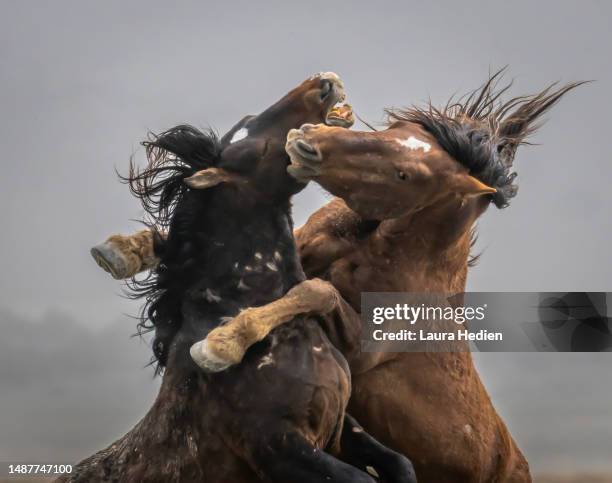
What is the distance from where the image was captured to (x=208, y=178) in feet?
17.8

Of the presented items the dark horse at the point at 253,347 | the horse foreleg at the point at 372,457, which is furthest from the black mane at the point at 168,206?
the horse foreleg at the point at 372,457

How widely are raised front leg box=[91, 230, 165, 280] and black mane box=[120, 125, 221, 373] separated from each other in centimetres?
6

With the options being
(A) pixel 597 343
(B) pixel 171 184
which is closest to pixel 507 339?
(A) pixel 597 343

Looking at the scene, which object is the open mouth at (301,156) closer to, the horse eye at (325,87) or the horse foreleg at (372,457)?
the horse eye at (325,87)

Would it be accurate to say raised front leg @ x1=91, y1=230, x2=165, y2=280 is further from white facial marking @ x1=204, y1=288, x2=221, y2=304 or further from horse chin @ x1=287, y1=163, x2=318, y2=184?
horse chin @ x1=287, y1=163, x2=318, y2=184

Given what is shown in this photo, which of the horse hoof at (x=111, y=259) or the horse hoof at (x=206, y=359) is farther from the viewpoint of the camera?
the horse hoof at (x=111, y=259)

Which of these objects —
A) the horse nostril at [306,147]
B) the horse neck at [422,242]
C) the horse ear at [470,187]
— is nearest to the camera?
the horse nostril at [306,147]

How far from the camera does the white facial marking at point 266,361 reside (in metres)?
5.02

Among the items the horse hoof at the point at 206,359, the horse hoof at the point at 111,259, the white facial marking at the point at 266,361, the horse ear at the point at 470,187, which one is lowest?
the horse hoof at the point at 206,359

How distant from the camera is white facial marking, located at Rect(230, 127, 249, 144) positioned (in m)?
5.54

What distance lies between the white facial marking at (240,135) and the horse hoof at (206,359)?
52.7 inches

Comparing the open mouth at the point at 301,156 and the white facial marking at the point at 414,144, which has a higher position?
the white facial marking at the point at 414,144

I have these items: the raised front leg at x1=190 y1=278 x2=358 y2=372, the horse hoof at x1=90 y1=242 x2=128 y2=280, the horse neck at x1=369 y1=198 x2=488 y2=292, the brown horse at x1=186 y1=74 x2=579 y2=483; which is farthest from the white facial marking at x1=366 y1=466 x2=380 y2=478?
the horse hoof at x1=90 y1=242 x2=128 y2=280

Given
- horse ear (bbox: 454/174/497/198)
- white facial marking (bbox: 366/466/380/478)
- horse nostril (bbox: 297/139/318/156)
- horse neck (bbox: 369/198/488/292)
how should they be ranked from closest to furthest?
horse nostril (bbox: 297/139/318/156), white facial marking (bbox: 366/466/380/478), horse ear (bbox: 454/174/497/198), horse neck (bbox: 369/198/488/292)
